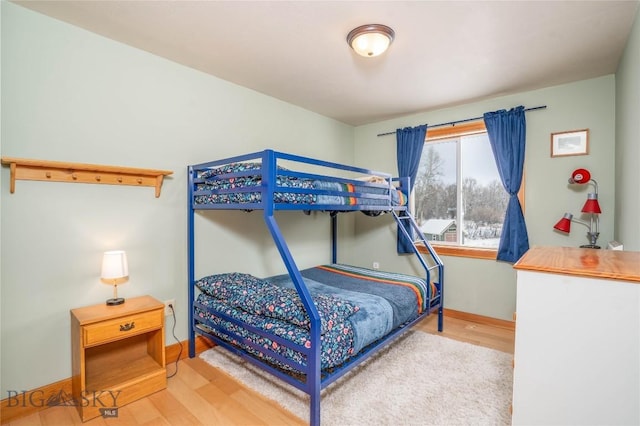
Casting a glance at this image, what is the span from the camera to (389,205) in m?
3.12

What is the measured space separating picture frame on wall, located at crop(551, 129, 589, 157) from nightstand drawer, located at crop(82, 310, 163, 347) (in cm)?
377

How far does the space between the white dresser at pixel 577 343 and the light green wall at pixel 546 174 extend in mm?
2153

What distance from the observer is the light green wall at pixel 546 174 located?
278 cm

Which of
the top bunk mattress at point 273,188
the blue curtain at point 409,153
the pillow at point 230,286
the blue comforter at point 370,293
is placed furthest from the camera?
the blue curtain at point 409,153

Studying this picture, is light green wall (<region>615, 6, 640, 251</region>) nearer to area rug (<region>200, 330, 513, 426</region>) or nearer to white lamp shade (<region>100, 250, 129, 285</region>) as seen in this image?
area rug (<region>200, 330, 513, 426</region>)

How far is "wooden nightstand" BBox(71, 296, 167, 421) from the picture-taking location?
186 centimetres

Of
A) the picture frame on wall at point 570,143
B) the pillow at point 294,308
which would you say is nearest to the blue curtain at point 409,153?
the picture frame on wall at point 570,143

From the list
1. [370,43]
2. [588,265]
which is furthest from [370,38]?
[588,265]

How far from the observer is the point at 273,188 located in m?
1.88

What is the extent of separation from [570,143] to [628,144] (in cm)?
84

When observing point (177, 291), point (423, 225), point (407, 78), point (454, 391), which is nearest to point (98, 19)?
point (177, 291)

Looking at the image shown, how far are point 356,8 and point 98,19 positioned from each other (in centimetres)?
167

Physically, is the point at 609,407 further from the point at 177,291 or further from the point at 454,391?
the point at 177,291

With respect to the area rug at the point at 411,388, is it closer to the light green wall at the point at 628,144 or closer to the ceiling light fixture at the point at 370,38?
the light green wall at the point at 628,144
